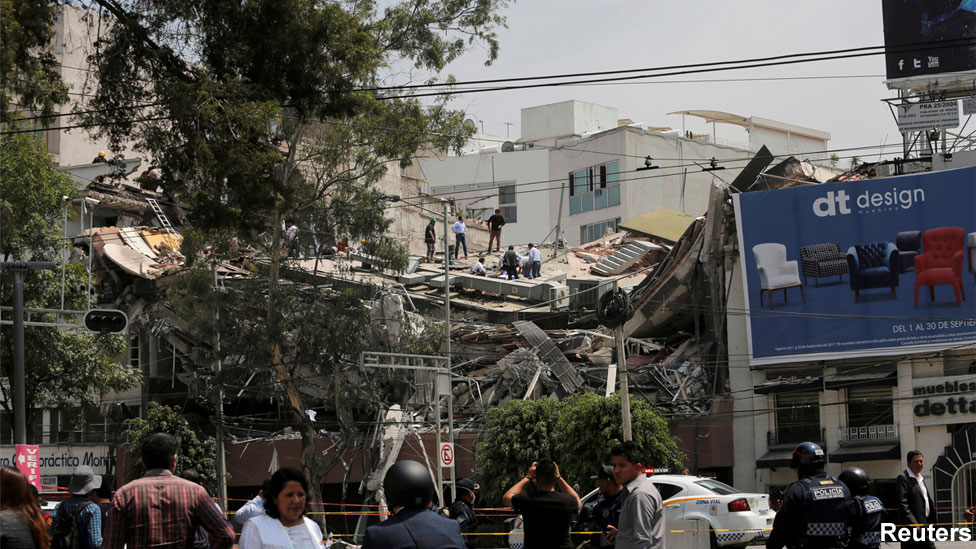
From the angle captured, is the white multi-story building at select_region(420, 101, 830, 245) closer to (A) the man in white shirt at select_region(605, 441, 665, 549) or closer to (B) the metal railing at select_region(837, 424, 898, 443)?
(B) the metal railing at select_region(837, 424, 898, 443)

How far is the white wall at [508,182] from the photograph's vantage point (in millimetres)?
68500

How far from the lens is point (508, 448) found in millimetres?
34531

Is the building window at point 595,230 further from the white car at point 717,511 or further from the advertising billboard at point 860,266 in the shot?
the white car at point 717,511

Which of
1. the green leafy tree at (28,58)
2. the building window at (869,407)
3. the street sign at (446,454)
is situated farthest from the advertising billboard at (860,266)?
the green leafy tree at (28,58)

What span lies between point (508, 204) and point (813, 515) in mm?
61874

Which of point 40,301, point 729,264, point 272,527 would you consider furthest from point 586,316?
point 272,527

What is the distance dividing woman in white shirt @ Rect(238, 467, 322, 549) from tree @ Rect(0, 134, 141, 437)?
110 feet

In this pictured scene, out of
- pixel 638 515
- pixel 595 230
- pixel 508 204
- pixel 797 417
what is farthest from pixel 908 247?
pixel 508 204

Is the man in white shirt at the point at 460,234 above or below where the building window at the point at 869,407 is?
above

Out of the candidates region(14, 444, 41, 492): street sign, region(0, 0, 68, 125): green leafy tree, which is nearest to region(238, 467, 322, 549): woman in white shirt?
region(0, 0, 68, 125): green leafy tree

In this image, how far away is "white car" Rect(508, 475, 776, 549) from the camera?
19.0m

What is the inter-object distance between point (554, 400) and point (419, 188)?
33.0 metres

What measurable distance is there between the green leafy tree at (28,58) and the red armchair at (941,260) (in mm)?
28301

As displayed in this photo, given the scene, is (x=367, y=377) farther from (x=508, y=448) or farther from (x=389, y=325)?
(x=508, y=448)
